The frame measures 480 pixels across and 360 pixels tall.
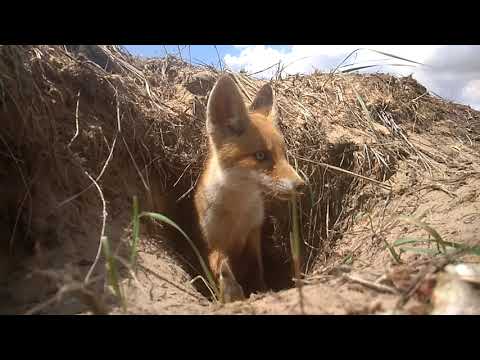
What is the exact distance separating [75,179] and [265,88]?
283 centimetres

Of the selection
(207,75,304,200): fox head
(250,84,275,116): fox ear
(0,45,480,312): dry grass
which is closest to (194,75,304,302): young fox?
(207,75,304,200): fox head

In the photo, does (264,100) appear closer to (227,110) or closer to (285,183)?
(227,110)

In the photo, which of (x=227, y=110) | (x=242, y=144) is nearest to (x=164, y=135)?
(x=227, y=110)

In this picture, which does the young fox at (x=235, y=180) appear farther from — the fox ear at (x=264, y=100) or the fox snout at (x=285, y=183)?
the fox ear at (x=264, y=100)

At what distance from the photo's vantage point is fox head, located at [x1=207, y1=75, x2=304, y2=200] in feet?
13.1

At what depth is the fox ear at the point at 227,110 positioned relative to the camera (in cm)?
410

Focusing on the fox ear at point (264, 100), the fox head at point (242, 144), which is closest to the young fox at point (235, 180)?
the fox head at point (242, 144)

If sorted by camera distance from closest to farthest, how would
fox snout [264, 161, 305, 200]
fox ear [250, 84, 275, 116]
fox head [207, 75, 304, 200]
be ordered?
fox snout [264, 161, 305, 200] → fox head [207, 75, 304, 200] → fox ear [250, 84, 275, 116]

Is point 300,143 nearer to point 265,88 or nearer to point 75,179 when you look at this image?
point 265,88

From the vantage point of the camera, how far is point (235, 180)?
167 inches

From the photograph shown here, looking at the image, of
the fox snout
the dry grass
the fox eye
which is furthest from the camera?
the fox eye

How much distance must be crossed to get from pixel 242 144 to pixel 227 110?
435 millimetres

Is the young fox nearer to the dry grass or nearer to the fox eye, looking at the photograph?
the fox eye

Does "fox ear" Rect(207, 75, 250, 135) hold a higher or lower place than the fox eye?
higher
